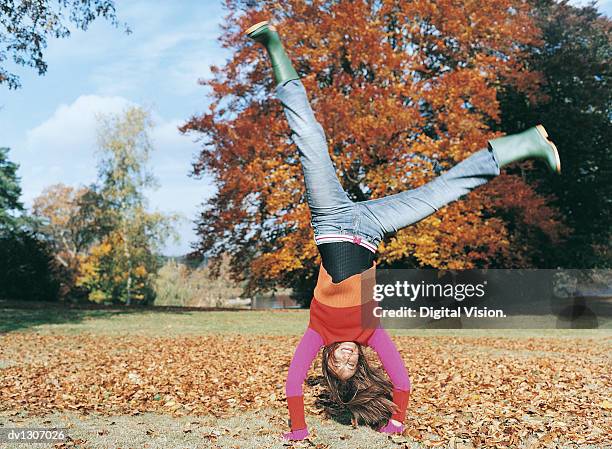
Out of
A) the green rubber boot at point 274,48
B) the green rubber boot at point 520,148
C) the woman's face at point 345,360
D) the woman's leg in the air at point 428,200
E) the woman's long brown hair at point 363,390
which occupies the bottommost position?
the woman's long brown hair at point 363,390

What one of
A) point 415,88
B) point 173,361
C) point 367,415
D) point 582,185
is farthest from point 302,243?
point 367,415

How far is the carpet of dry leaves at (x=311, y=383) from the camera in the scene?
7.25 metres

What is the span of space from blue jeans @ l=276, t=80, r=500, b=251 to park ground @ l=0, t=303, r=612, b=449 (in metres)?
2.22

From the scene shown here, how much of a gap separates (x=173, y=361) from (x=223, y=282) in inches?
1020

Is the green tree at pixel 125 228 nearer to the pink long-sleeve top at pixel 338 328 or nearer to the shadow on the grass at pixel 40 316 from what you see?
the shadow on the grass at pixel 40 316

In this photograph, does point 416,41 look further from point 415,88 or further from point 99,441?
point 99,441

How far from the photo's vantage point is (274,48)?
580 cm

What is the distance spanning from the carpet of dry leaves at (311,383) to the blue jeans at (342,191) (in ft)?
7.78

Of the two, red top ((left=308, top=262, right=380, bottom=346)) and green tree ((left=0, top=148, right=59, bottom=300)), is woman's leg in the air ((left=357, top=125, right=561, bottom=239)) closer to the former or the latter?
red top ((left=308, top=262, right=380, bottom=346))

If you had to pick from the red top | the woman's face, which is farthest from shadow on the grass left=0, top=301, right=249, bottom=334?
the red top

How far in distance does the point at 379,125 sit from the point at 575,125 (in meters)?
10.7

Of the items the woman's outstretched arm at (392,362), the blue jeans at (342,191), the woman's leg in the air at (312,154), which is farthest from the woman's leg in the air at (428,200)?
the woman's outstretched arm at (392,362)

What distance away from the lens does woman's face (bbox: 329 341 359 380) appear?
19.6ft

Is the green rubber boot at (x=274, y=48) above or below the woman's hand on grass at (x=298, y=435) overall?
above
